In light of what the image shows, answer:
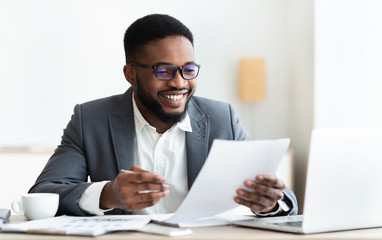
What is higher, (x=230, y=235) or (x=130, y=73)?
(x=130, y=73)

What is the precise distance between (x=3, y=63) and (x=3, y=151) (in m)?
0.84

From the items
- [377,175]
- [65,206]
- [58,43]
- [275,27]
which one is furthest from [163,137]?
[275,27]

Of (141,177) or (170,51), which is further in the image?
(170,51)

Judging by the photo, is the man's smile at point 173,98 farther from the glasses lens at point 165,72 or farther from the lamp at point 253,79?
the lamp at point 253,79

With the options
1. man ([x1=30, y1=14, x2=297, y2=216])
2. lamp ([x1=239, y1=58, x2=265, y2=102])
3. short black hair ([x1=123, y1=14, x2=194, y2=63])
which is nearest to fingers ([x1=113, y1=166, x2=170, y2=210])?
man ([x1=30, y1=14, x2=297, y2=216])

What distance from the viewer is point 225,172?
1428 mm

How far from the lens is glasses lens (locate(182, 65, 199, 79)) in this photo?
6.59ft

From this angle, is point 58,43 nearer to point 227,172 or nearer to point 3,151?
point 3,151

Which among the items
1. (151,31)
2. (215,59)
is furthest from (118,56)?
(151,31)

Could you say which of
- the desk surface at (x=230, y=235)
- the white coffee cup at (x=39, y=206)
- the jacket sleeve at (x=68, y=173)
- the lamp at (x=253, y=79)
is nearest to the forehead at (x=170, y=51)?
the jacket sleeve at (x=68, y=173)

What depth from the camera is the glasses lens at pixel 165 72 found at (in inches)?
79.8

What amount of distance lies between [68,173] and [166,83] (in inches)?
18.2

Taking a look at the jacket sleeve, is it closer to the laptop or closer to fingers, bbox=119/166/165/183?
fingers, bbox=119/166/165/183

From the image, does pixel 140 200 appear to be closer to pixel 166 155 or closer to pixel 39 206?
pixel 39 206
